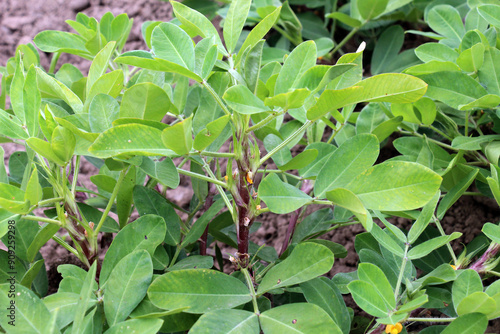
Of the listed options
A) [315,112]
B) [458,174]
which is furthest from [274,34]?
[315,112]

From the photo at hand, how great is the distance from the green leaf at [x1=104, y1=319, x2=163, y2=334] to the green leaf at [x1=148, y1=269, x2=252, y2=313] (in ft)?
0.11

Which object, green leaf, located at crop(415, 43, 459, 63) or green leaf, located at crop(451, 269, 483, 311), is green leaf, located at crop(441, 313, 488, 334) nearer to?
green leaf, located at crop(451, 269, 483, 311)

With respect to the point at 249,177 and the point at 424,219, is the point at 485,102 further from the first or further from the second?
the point at 249,177

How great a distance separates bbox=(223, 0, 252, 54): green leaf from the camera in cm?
75

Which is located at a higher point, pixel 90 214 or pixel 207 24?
pixel 207 24

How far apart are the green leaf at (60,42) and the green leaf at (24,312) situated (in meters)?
0.57

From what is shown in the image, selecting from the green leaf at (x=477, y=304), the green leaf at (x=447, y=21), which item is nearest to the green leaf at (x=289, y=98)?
the green leaf at (x=477, y=304)

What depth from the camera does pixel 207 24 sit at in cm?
78

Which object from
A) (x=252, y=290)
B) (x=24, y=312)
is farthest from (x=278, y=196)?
(x=24, y=312)

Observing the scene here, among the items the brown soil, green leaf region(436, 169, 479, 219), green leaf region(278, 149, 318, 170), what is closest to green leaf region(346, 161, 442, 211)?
green leaf region(278, 149, 318, 170)

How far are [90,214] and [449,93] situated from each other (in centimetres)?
72

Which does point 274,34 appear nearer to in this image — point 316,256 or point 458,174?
point 458,174

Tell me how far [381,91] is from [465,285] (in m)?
0.31

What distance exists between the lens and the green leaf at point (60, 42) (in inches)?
39.6
